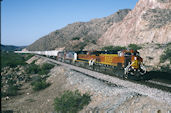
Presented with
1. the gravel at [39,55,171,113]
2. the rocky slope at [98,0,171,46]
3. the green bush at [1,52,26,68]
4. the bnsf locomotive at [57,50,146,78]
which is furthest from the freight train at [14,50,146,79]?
the green bush at [1,52,26,68]

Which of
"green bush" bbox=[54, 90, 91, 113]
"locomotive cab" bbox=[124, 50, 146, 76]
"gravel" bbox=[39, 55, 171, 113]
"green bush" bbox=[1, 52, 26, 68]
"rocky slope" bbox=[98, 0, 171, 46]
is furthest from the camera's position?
"rocky slope" bbox=[98, 0, 171, 46]

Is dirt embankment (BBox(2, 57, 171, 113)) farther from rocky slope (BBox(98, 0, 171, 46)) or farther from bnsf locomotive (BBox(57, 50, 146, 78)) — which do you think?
rocky slope (BBox(98, 0, 171, 46))

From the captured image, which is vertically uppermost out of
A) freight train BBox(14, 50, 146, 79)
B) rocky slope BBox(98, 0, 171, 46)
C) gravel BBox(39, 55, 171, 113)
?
rocky slope BBox(98, 0, 171, 46)

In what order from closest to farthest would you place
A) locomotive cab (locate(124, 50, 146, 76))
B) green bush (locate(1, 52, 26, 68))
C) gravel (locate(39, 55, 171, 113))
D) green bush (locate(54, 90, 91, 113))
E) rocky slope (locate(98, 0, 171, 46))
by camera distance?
gravel (locate(39, 55, 171, 113)) → green bush (locate(54, 90, 91, 113)) → locomotive cab (locate(124, 50, 146, 76)) → green bush (locate(1, 52, 26, 68)) → rocky slope (locate(98, 0, 171, 46))

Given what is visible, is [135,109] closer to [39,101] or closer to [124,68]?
[124,68]

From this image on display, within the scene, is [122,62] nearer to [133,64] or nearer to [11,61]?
[133,64]

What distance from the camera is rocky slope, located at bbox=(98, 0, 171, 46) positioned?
5122 cm

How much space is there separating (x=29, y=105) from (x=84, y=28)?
12556 cm

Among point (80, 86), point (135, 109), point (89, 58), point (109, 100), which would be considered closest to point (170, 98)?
point (135, 109)

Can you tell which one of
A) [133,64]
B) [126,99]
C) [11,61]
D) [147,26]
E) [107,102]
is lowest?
[11,61]

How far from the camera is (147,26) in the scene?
58594 mm

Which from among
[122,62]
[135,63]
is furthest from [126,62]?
[135,63]

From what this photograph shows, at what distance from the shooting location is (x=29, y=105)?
15.9m

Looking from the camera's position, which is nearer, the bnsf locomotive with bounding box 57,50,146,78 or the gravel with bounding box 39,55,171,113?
the gravel with bounding box 39,55,171,113
